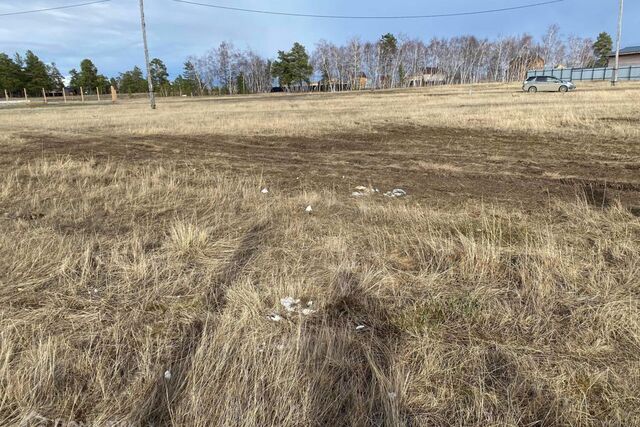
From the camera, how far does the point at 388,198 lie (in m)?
6.66

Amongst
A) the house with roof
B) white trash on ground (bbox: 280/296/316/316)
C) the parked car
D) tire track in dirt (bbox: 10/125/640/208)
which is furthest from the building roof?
white trash on ground (bbox: 280/296/316/316)

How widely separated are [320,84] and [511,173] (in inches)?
4454

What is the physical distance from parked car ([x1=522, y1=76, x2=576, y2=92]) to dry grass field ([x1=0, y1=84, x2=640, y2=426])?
3830cm

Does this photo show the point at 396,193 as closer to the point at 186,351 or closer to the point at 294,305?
the point at 294,305

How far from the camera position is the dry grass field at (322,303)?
244cm

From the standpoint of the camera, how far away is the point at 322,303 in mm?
3486

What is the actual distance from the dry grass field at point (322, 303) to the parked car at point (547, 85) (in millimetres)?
38300

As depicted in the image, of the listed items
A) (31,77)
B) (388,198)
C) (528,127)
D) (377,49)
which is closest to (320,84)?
(377,49)

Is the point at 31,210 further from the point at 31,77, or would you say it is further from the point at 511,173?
the point at 31,77

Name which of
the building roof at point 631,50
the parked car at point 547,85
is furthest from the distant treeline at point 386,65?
the parked car at point 547,85

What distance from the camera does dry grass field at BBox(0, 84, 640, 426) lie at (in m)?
2.44

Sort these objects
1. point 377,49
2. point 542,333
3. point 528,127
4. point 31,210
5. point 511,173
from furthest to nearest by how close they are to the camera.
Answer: point 377,49, point 528,127, point 511,173, point 31,210, point 542,333

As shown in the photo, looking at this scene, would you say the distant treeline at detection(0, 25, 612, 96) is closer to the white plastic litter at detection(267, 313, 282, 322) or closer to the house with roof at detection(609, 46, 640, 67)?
the house with roof at detection(609, 46, 640, 67)

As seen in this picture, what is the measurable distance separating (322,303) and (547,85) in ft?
147
